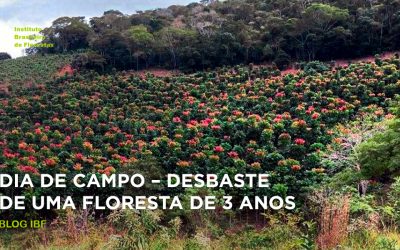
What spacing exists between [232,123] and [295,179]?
17.2 ft

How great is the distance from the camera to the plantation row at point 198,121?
14.3 m

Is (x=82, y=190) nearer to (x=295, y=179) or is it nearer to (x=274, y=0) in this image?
(x=295, y=179)

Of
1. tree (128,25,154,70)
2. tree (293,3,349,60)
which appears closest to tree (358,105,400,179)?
tree (293,3,349,60)

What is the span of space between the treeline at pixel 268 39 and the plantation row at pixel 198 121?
3105 mm

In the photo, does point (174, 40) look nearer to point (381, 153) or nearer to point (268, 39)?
point (268, 39)

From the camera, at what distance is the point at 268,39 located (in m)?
30.5

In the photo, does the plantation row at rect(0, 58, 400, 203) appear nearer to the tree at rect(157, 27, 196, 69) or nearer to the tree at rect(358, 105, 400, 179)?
the tree at rect(358, 105, 400, 179)

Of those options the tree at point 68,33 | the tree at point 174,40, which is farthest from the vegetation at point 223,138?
the tree at point 68,33

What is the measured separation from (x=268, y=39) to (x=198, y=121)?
42.2 feet

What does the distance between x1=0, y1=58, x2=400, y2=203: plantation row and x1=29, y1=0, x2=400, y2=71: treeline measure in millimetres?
3105

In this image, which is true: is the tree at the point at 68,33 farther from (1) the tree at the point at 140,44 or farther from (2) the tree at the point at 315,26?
(2) the tree at the point at 315,26

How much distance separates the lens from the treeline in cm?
2859

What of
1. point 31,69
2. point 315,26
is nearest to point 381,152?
point 315,26

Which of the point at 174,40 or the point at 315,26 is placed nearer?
the point at 315,26
